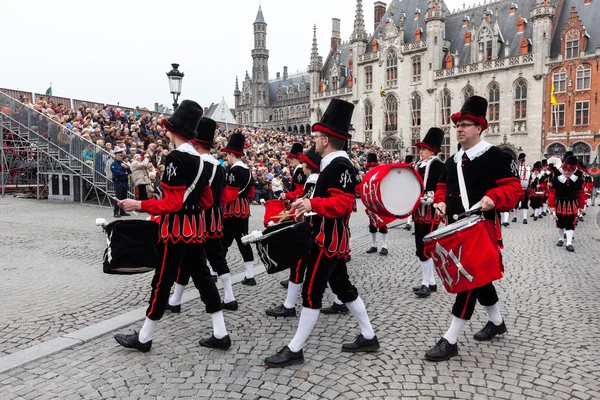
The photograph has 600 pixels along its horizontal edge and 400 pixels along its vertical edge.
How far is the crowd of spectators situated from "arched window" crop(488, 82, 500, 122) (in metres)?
23.0

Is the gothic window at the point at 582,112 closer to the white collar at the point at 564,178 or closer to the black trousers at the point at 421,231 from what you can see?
the white collar at the point at 564,178

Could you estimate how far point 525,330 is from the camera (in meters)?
5.03

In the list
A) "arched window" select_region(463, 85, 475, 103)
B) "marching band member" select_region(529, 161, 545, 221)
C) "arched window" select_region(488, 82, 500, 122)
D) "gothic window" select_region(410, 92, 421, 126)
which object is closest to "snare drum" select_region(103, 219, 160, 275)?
"marching band member" select_region(529, 161, 545, 221)

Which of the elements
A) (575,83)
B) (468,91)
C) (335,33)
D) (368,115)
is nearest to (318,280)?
(575,83)

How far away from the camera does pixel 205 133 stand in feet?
18.2

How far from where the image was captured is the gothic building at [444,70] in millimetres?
37469

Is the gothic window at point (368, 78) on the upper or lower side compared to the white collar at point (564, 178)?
upper

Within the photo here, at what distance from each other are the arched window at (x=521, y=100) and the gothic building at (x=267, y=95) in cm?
3315

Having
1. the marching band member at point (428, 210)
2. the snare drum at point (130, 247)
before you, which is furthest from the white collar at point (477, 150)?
the snare drum at point (130, 247)

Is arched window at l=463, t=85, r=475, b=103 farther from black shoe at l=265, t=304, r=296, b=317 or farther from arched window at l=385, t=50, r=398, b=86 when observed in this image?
black shoe at l=265, t=304, r=296, b=317

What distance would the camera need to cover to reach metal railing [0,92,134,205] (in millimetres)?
16250

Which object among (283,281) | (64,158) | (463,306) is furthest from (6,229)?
(463,306)

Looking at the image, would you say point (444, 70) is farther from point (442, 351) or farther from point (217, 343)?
point (217, 343)

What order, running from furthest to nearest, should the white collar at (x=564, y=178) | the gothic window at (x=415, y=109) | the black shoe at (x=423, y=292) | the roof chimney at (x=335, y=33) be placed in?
1. the roof chimney at (x=335, y=33)
2. the gothic window at (x=415, y=109)
3. the white collar at (x=564, y=178)
4. the black shoe at (x=423, y=292)
